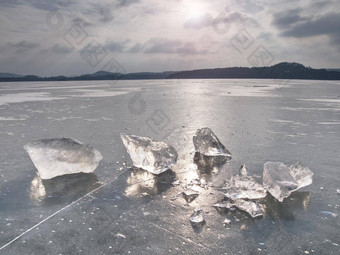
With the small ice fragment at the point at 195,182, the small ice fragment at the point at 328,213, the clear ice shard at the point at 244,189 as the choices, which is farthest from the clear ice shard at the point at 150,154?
the small ice fragment at the point at 328,213

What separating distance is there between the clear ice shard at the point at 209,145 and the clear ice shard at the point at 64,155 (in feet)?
5.75

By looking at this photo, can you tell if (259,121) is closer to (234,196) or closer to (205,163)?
→ (205,163)

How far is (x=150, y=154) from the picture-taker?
379 centimetres

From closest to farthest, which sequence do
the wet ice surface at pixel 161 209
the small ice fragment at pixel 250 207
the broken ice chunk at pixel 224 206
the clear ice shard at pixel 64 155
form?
1. the wet ice surface at pixel 161 209
2. the small ice fragment at pixel 250 207
3. the broken ice chunk at pixel 224 206
4. the clear ice shard at pixel 64 155

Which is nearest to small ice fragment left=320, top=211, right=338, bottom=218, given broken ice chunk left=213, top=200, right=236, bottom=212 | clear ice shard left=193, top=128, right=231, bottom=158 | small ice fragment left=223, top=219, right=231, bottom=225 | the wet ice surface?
the wet ice surface

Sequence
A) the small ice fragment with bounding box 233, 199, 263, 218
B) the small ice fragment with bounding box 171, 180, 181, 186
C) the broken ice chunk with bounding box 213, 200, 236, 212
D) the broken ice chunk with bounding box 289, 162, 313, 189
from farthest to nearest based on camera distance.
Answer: the small ice fragment with bounding box 171, 180, 181, 186, the broken ice chunk with bounding box 289, 162, 313, 189, the broken ice chunk with bounding box 213, 200, 236, 212, the small ice fragment with bounding box 233, 199, 263, 218

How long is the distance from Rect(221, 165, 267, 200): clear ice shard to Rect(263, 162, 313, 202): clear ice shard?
0.13 m

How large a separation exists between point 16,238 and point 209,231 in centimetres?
158

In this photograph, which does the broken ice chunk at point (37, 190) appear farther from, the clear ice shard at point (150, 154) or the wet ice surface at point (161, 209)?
the clear ice shard at point (150, 154)

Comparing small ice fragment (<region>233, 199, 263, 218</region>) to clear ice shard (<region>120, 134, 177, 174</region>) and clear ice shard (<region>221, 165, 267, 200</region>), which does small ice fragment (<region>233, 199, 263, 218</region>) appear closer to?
clear ice shard (<region>221, 165, 267, 200</region>)

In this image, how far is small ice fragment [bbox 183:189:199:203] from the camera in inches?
116

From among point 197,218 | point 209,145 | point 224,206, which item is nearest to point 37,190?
point 197,218

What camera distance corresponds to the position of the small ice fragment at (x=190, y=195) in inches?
116

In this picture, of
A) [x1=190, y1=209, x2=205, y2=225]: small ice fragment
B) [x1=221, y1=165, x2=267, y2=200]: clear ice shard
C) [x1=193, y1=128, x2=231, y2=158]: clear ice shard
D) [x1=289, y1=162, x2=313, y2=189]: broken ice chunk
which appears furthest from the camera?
[x1=193, y1=128, x2=231, y2=158]: clear ice shard
